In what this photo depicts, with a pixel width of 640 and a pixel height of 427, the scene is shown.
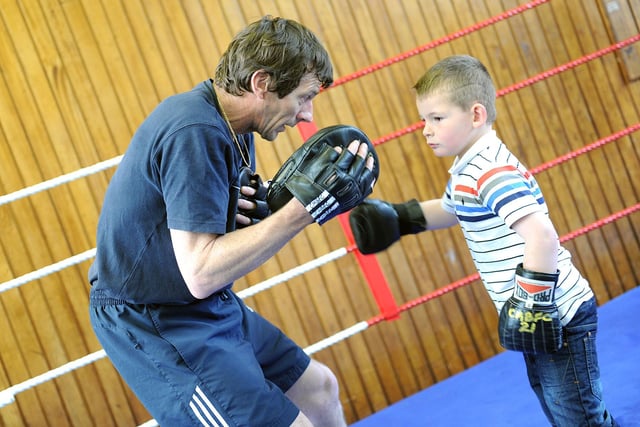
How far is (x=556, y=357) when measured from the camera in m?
1.69

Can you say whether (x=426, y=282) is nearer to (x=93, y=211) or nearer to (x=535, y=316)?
(x=93, y=211)

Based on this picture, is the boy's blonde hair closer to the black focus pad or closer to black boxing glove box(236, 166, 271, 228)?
the black focus pad

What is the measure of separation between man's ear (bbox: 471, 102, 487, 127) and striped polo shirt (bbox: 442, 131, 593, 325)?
3 cm

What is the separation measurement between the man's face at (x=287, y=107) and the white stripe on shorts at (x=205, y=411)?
0.59 m

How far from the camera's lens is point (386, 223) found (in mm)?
2039

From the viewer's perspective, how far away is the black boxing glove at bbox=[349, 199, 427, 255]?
6.67ft

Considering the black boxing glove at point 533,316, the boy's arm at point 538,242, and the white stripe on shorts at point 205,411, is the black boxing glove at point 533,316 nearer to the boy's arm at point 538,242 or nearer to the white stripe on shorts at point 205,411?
the boy's arm at point 538,242

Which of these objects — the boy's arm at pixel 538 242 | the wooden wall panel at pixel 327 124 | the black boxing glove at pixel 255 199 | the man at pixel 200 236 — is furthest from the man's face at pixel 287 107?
the wooden wall panel at pixel 327 124

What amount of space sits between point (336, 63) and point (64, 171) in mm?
1235

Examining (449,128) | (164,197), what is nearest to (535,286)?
(449,128)

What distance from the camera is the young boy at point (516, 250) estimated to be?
5.14ft

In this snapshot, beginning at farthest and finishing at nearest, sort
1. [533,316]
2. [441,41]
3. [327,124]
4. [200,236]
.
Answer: [441,41] → [327,124] → [533,316] → [200,236]

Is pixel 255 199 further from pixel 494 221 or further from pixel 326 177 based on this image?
pixel 494 221

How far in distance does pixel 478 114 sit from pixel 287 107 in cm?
46
